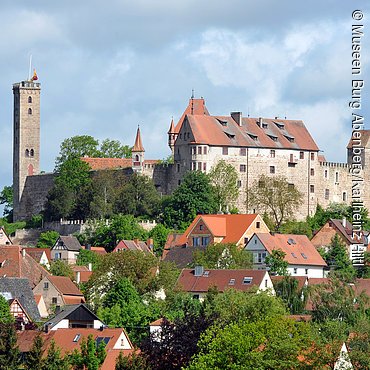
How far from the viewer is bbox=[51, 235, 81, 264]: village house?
342ft

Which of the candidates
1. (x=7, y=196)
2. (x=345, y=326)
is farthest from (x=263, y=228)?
(x=7, y=196)

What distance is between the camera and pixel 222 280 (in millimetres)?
84875

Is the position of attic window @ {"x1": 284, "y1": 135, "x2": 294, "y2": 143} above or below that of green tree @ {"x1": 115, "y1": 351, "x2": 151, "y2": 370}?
above

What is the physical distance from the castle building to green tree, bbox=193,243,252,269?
105ft

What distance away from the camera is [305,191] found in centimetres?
11306

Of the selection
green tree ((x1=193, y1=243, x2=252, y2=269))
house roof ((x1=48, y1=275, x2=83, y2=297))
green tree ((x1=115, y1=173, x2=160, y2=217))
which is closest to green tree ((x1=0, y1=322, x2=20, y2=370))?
house roof ((x1=48, y1=275, x2=83, y2=297))

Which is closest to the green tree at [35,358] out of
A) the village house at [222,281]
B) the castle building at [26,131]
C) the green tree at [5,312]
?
the green tree at [5,312]

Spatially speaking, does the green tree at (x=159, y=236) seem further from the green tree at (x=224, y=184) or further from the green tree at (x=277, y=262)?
the green tree at (x=277, y=262)

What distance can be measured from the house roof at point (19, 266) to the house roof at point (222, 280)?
6.92 m

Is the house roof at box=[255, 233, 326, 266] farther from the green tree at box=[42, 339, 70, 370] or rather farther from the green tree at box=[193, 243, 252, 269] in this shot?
the green tree at box=[42, 339, 70, 370]

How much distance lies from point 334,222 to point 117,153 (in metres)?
36.9

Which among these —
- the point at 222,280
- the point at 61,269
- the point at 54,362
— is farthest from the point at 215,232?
the point at 54,362

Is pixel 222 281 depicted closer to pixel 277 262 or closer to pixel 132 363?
pixel 277 262

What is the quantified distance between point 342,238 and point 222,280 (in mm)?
19781
